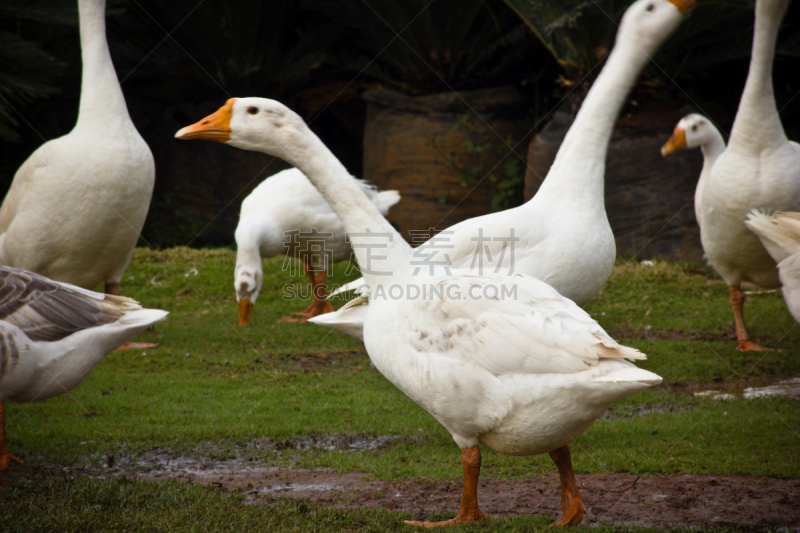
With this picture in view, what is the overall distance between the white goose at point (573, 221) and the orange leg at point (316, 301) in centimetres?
390

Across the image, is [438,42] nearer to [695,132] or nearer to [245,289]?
[695,132]

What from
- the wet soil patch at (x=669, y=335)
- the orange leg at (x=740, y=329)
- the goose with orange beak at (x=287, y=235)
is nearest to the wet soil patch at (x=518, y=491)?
the orange leg at (x=740, y=329)

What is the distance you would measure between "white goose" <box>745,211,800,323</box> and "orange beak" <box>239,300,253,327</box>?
4.91 m

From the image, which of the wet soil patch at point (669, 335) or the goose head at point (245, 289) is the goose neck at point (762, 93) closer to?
the wet soil patch at point (669, 335)

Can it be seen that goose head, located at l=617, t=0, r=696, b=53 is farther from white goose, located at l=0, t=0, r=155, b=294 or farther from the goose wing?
white goose, located at l=0, t=0, r=155, b=294

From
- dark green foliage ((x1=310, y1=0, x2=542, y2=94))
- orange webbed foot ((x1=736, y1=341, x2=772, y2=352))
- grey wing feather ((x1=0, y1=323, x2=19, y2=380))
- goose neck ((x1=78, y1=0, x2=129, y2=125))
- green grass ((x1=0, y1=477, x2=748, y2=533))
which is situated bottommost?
green grass ((x1=0, y1=477, x2=748, y2=533))

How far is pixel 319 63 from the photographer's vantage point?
12.9 metres

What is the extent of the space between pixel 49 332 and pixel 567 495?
2.86 m

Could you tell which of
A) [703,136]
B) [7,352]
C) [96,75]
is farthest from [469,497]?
[703,136]

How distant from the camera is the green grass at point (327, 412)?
3.93m

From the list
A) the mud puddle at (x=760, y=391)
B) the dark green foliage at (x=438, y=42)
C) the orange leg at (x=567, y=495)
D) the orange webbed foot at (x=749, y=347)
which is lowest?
the orange leg at (x=567, y=495)

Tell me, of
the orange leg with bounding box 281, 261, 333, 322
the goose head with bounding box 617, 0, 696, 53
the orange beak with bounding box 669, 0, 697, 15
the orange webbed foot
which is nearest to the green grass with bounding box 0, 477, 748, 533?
the goose head with bounding box 617, 0, 696, 53

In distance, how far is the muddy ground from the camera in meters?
3.32

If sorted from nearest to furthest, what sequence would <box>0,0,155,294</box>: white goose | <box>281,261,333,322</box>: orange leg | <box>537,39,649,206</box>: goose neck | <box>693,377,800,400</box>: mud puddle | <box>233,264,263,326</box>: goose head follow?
<box>537,39,649,206</box>: goose neck < <box>693,377,800,400</box>: mud puddle < <box>0,0,155,294</box>: white goose < <box>233,264,263,326</box>: goose head < <box>281,261,333,322</box>: orange leg
